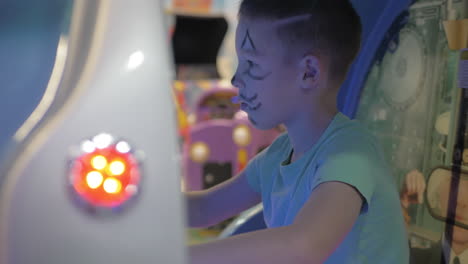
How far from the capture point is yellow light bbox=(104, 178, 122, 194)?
36 centimetres

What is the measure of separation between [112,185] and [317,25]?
418 millimetres

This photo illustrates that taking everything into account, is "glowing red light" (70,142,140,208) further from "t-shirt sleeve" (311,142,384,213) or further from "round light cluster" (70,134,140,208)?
"t-shirt sleeve" (311,142,384,213)

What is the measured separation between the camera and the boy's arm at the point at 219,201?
2.81ft

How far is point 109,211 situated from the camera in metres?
0.36

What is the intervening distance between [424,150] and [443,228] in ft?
0.46

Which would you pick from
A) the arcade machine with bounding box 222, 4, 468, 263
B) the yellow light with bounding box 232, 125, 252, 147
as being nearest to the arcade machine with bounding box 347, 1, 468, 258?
the arcade machine with bounding box 222, 4, 468, 263

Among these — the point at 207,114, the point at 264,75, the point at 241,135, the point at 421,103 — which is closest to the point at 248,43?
the point at 264,75

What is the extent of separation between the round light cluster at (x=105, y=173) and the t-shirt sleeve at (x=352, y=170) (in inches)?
10.9

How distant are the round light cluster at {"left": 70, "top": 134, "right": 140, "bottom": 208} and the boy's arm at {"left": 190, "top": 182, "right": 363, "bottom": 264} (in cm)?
12

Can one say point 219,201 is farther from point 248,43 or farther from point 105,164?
point 105,164

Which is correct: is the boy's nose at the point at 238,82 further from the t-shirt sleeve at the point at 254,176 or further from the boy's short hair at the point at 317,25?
the t-shirt sleeve at the point at 254,176

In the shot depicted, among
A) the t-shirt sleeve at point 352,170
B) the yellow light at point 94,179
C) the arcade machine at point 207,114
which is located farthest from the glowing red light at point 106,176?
the arcade machine at point 207,114

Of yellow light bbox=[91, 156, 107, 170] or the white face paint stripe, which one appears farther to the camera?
the white face paint stripe

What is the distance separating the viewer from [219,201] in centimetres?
86
